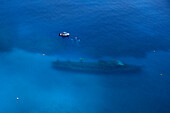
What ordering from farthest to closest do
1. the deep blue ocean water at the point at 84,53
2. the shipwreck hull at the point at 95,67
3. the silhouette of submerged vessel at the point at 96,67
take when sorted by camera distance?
1. the silhouette of submerged vessel at the point at 96,67
2. the shipwreck hull at the point at 95,67
3. the deep blue ocean water at the point at 84,53

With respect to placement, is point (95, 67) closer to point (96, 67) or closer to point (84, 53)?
point (96, 67)

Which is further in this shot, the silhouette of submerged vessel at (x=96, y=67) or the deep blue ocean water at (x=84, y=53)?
the silhouette of submerged vessel at (x=96, y=67)

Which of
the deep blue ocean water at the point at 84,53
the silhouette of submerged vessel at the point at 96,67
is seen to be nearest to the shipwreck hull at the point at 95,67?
the silhouette of submerged vessel at the point at 96,67

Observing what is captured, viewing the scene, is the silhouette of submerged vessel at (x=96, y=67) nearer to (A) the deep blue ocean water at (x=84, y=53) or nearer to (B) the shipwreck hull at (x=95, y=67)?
(B) the shipwreck hull at (x=95, y=67)

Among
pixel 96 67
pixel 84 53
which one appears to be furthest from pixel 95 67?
pixel 84 53

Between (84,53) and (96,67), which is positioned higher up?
(84,53)

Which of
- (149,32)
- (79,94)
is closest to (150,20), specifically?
(149,32)

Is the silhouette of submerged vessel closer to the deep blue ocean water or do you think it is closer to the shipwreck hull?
the shipwreck hull
